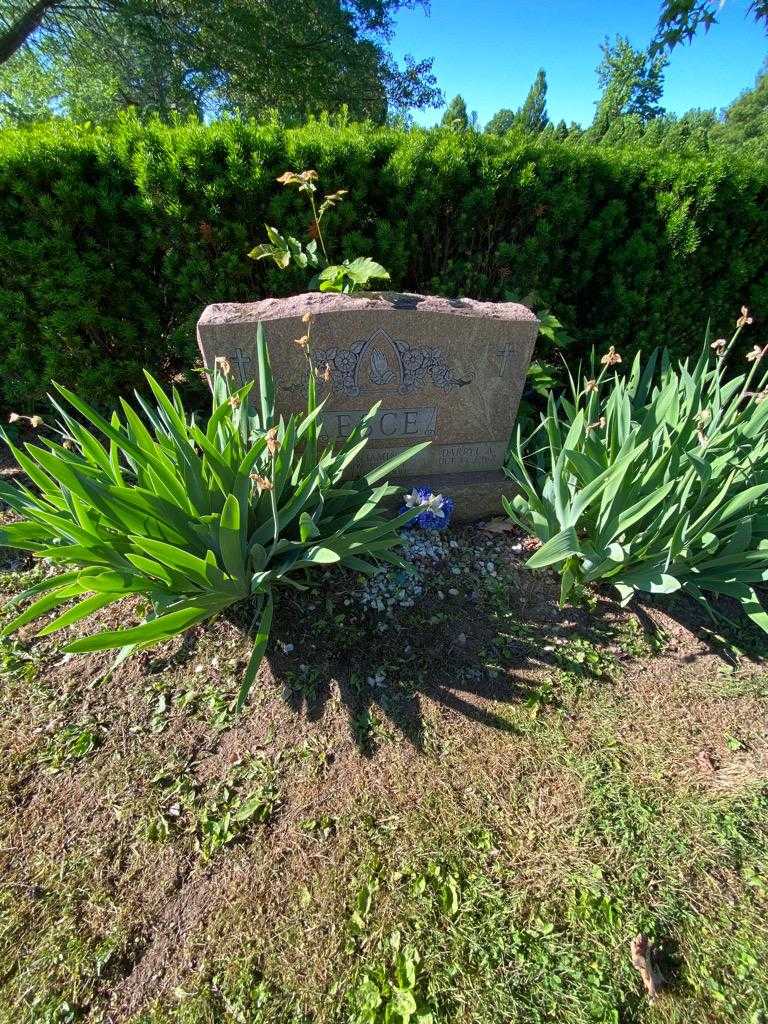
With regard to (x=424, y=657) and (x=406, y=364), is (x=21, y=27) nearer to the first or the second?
(x=406, y=364)

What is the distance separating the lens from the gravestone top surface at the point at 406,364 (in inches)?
87.3

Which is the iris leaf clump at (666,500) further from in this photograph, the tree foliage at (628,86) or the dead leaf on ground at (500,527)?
the tree foliage at (628,86)

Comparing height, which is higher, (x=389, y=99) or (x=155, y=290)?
(x=389, y=99)

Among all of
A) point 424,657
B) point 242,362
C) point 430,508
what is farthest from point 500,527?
point 242,362

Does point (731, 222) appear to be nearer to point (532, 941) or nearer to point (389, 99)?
point (532, 941)

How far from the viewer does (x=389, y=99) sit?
13.0 metres

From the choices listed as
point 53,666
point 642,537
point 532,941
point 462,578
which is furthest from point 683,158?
point 53,666

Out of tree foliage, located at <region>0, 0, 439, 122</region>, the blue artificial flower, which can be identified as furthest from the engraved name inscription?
tree foliage, located at <region>0, 0, 439, 122</region>

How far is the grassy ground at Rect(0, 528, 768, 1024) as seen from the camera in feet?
4.05

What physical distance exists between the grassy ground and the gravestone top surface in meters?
0.86

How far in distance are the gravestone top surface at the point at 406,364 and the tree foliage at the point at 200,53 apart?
341 inches

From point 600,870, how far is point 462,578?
117cm

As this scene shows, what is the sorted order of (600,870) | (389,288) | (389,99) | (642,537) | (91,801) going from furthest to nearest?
(389,99) → (389,288) → (642,537) → (91,801) → (600,870)

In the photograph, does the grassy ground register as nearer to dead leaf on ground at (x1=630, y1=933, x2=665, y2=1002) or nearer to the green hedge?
dead leaf on ground at (x1=630, y1=933, x2=665, y2=1002)
